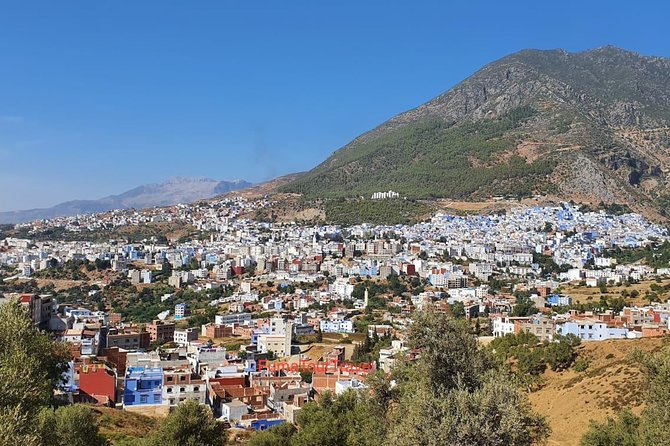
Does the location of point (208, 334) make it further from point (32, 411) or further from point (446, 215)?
point (446, 215)

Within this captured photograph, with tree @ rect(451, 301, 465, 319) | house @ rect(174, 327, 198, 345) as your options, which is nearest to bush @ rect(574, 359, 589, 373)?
tree @ rect(451, 301, 465, 319)

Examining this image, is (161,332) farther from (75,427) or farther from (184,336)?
(75,427)

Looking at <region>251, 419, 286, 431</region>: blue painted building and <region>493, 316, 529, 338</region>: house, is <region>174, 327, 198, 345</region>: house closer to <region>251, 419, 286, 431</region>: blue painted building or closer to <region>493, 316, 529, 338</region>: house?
<region>251, 419, 286, 431</region>: blue painted building

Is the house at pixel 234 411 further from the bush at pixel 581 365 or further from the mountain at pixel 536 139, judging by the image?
the mountain at pixel 536 139

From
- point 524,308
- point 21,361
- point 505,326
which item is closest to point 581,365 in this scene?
point 505,326

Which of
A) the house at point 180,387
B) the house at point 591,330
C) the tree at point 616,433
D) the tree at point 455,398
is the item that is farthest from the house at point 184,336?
the tree at point 455,398

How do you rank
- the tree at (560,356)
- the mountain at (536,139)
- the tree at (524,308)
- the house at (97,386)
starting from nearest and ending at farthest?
the house at (97,386), the tree at (560,356), the tree at (524,308), the mountain at (536,139)

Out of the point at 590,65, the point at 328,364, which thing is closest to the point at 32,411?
the point at 328,364
